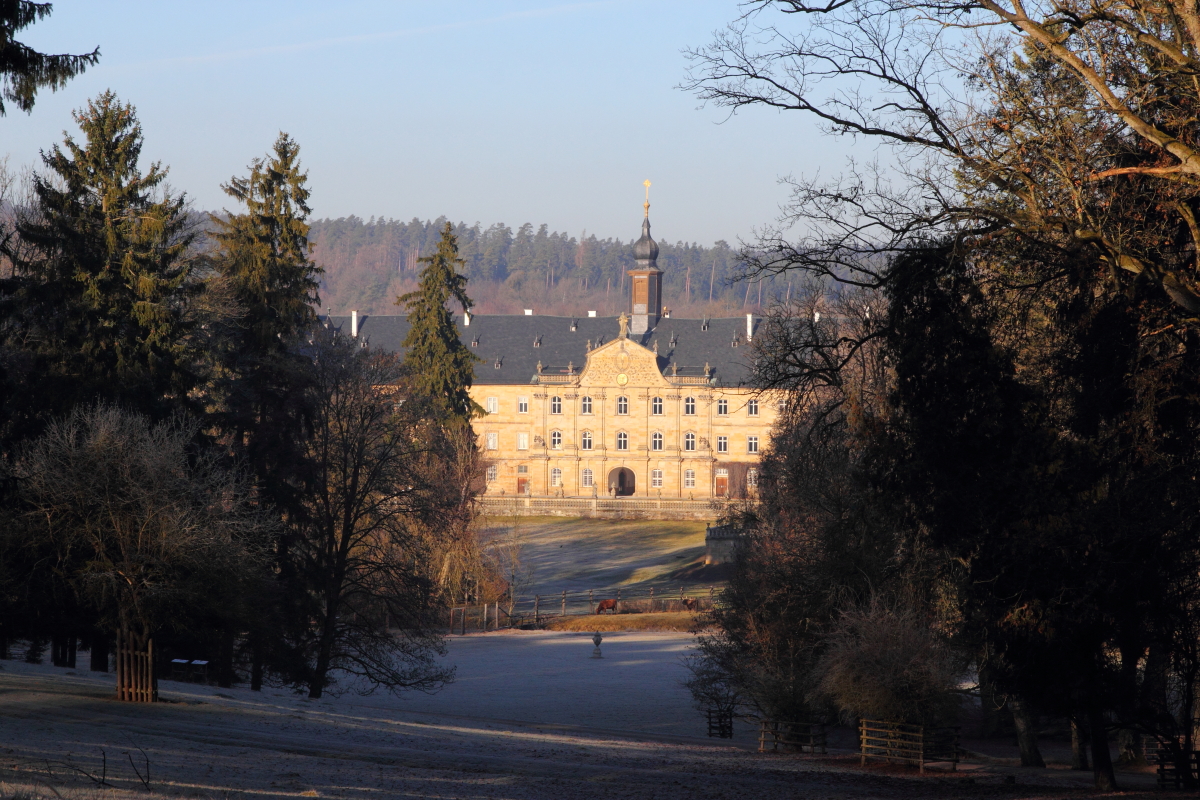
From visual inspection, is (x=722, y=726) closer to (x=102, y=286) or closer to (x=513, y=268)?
Result: (x=102, y=286)

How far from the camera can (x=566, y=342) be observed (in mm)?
83750

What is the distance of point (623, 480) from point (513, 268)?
328 feet

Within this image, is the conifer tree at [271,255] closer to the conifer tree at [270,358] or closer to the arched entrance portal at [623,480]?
the conifer tree at [270,358]

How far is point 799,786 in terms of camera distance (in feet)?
48.8

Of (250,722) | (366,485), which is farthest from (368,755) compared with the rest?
(366,485)

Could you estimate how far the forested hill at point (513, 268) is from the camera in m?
163

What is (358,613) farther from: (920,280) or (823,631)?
(920,280)

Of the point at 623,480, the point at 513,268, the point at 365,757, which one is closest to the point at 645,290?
the point at 623,480

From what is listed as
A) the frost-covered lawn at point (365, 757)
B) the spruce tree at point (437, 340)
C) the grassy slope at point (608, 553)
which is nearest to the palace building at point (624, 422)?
the grassy slope at point (608, 553)

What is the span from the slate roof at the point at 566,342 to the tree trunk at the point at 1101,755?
64.9 m

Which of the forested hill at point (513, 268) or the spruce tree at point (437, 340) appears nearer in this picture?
the spruce tree at point (437, 340)

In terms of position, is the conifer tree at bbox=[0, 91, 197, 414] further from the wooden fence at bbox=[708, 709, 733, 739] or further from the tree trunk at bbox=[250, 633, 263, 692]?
the wooden fence at bbox=[708, 709, 733, 739]

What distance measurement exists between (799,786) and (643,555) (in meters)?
45.4

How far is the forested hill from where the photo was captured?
16275cm
